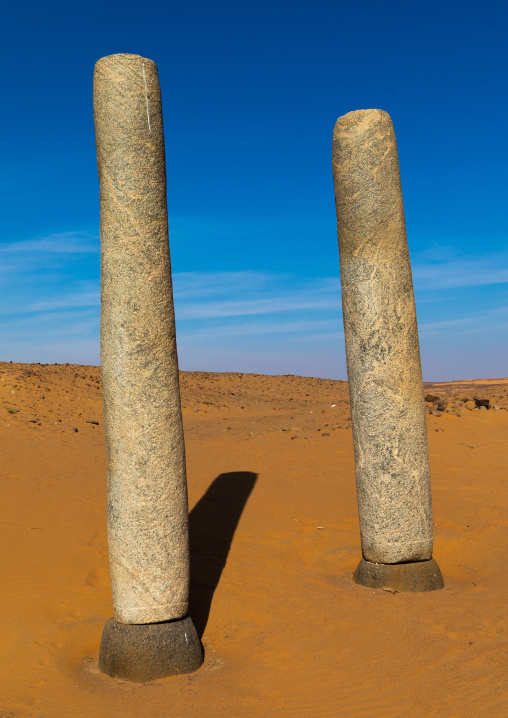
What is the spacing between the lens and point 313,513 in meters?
8.82

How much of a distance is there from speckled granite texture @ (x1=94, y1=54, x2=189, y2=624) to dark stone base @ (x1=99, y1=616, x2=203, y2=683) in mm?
101

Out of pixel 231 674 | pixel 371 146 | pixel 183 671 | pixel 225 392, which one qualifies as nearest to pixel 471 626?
pixel 231 674

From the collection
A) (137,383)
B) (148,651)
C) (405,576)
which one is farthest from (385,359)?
(148,651)

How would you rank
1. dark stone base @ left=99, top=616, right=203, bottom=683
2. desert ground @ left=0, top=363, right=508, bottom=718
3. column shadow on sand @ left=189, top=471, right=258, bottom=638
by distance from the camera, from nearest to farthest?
desert ground @ left=0, top=363, right=508, bottom=718 < dark stone base @ left=99, top=616, right=203, bottom=683 < column shadow on sand @ left=189, top=471, right=258, bottom=638

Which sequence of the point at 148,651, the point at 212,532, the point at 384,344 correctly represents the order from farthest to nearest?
the point at 212,532, the point at 384,344, the point at 148,651

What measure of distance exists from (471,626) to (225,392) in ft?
80.6

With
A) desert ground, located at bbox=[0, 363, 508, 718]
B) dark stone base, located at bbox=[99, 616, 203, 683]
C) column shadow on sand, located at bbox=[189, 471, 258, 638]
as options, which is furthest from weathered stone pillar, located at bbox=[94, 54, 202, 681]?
column shadow on sand, located at bbox=[189, 471, 258, 638]

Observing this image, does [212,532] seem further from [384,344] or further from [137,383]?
[137,383]

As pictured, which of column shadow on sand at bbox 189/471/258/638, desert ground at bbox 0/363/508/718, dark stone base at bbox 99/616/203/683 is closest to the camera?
desert ground at bbox 0/363/508/718

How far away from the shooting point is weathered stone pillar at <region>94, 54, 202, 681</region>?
15.7 ft

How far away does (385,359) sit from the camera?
621 cm

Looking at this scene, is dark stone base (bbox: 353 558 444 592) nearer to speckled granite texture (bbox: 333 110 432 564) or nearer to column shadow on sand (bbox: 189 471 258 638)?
speckled granite texture (bbox: 333 110 432 564)

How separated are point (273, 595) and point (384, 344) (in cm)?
289

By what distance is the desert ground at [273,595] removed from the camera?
4.34 m
